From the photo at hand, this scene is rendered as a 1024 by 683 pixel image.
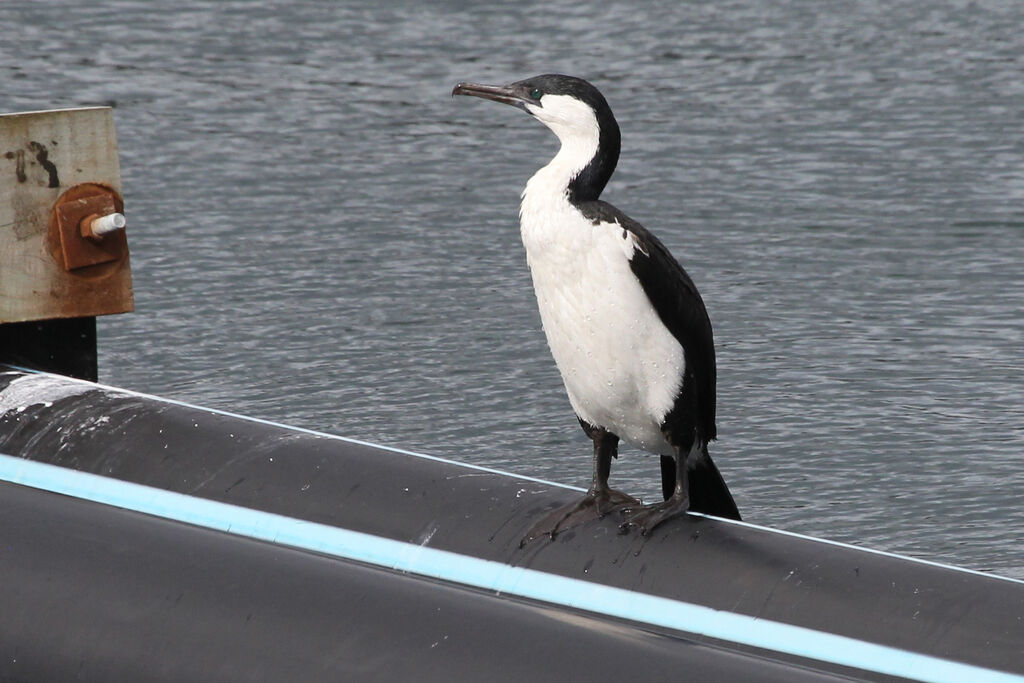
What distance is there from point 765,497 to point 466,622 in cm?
272

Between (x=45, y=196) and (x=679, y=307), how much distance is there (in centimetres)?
230

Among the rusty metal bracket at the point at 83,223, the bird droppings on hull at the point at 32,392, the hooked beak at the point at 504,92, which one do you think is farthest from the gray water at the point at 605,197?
the hooked beak at the point at 504,92

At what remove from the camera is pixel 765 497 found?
606 cm

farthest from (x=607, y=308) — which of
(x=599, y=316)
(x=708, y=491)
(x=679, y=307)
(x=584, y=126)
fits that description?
(x=708, y=491)

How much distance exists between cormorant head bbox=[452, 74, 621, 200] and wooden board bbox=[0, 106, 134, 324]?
6.20 ft

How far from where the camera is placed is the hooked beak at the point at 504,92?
4.19 meters

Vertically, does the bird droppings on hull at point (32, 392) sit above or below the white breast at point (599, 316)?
below

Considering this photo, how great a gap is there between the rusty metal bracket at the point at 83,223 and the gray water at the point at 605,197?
1.41 meters

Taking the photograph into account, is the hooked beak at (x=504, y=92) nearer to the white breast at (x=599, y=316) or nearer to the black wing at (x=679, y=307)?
the white breast at (x=599, y=316)

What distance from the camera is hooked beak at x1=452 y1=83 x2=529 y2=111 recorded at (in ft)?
13.8

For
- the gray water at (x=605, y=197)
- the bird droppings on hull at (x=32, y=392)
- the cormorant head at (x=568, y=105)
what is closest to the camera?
the cormorant head at (x=568, y=105)

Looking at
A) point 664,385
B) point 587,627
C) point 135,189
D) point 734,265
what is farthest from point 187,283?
point 587,627

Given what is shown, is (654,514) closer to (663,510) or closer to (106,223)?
(663,510)

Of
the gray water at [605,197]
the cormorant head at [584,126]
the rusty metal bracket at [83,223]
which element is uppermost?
the cormorant head at [584,126]
